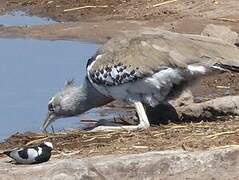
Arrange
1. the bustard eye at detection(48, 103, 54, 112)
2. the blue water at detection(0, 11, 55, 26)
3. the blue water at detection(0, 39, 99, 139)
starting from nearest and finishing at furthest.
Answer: the bustard eye at detection(48, 103, 54, 112) → the blue water at detection(0, 39, 99, 139) → the blue water at detection(0, 11, 55, 26)

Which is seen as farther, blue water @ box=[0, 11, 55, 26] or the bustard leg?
blue water @ box=[0, 11, 55, 26]

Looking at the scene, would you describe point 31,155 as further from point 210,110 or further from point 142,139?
point 210,110

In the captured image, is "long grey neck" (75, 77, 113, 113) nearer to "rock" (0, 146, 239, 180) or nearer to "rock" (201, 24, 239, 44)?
"rock" (0, 146, 239, 180)

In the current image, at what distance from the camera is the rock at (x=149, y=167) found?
7152 millimetres

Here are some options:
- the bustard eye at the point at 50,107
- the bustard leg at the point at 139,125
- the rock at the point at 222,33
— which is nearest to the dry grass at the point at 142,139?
the bustard leg at the point at 139,125

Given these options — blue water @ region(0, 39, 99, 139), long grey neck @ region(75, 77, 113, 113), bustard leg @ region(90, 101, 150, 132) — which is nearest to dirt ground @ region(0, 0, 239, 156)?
bustard leg @ region(90, 101, 150, 132)

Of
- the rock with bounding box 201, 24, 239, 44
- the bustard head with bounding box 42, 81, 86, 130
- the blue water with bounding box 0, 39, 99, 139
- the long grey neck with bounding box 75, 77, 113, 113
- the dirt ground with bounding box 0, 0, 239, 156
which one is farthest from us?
the rock with bounding box 201, 24, 239, 44

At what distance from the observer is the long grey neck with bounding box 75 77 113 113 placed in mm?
9531

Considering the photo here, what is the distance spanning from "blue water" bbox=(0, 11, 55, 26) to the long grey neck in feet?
25.3

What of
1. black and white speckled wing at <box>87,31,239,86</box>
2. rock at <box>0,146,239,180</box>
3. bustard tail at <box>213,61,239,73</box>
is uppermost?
black and white speckled wing at <box>87,31,239,86</box>

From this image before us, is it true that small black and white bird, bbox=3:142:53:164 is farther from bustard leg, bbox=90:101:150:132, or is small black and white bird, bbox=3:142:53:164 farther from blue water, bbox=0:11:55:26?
blue water, bbox=0:11:55:26

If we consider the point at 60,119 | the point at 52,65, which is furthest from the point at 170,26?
the point at 60,119

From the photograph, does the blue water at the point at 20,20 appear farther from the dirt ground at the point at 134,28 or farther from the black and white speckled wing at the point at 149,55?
the black and white speckled wing at the point at 149,55

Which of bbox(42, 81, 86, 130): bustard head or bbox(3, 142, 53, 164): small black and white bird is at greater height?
bbox(3, 142, 53, 164): small black and white bird
